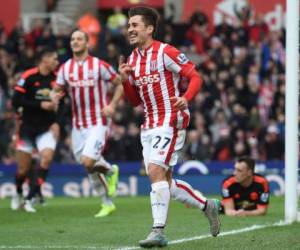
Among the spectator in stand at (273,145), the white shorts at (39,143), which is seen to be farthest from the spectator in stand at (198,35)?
the white shorts at (39,143)

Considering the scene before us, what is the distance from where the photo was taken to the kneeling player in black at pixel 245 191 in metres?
13.7

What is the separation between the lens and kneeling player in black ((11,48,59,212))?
14.7 meters

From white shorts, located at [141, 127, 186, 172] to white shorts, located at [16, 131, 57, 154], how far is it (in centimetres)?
482

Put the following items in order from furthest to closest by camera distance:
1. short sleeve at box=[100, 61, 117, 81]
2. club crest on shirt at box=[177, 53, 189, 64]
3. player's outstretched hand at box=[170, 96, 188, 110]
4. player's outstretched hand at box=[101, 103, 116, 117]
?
short sleeve at box=[100, 61, 117, 81]
player's outstretched hand at box=[101, 103, 116, 117]
club crest on shirt at box=[177, 53, 189, 64]
player's outstretched hand at box=[170, 96, 188, 110]

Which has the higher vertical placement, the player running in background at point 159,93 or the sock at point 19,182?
the player running in background at point 159,93

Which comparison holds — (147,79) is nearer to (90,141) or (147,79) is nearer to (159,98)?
(159,98)

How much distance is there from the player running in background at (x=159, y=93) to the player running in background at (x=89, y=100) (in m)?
3.65

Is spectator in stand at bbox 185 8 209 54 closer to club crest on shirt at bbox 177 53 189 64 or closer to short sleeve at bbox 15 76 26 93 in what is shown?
short sleeve at bbox 15 76 26 93

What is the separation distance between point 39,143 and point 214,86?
9717mm

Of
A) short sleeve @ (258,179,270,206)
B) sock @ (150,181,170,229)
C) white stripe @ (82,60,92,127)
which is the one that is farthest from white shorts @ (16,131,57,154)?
sock @ (150,181,170,229)

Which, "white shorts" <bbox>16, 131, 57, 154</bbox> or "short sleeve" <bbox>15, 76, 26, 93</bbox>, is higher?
"short sleeve" <bbox>15, 76, 26, 93</bbox>

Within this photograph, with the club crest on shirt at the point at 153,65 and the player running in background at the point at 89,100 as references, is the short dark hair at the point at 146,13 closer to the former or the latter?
the club crest on shirt at the point at 153,65

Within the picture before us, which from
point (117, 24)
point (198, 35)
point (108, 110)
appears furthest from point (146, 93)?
point (117, 24)

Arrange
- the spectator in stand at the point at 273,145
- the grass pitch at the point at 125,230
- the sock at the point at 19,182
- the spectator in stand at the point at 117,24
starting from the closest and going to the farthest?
the grass pitch at the point at 125,230 < the sock at the point at 19,182 < the spectator in stand at the point at 273,145 < the spectator in stand at the point at 117,24
